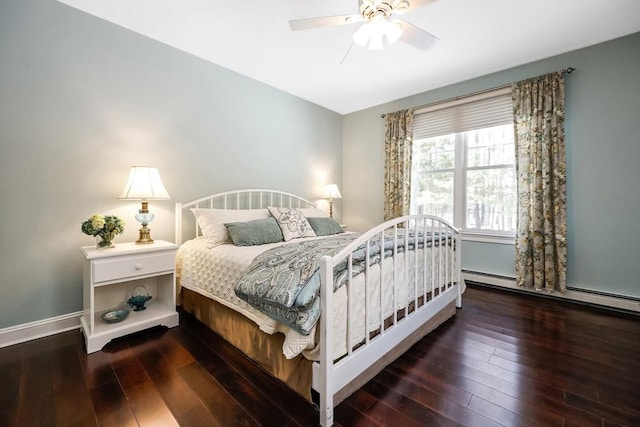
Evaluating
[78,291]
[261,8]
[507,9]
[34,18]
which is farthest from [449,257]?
[34,18]

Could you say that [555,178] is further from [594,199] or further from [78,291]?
[78,291]

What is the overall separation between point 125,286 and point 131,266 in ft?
1.87

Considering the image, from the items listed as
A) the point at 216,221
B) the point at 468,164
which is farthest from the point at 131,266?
the point at 468,164

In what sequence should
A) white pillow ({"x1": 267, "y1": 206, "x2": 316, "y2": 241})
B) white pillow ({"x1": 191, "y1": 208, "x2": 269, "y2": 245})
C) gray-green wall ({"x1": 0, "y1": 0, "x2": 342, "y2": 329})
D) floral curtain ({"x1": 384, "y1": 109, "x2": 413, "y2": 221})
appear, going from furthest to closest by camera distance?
1. floral curtain ({"x1": 384, "y1": 109, "x2": 413, "y2": 221})
2. white pillow ({"x1": 267, "y1": 206, "x2": 316, "y2": 241})
3. white pillow ({"x1": 191, "y1": 208, "x2": 269, "y2": 245})
4. gray-green wall ({"x1": 0, "y1": 0, "x2": 342, "y2": 329})

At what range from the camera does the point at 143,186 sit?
223 centimetres

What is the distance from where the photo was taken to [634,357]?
1826mm

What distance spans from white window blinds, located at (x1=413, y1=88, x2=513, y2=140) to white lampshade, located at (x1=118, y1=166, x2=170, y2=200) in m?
3.35

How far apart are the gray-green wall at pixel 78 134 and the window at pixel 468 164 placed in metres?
2.65

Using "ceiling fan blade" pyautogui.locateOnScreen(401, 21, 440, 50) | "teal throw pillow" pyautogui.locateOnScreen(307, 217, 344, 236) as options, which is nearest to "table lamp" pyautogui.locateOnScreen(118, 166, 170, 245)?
"teal throw pillow" pyautogui.locateOnScreen(307, 217, 344, 236)

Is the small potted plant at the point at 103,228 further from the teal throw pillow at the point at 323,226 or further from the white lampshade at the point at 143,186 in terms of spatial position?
the teal throw pillow at the point at 323,226

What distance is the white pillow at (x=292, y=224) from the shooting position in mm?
2723

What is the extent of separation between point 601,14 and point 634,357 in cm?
268

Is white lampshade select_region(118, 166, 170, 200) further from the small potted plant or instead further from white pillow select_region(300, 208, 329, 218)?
white pillow select_region(300, 208, 329, 218)

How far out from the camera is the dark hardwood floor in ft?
4.30
